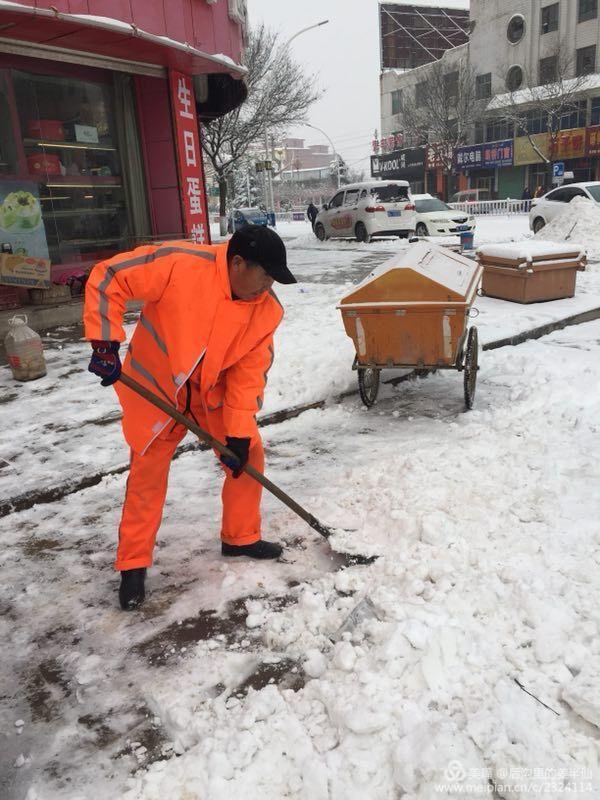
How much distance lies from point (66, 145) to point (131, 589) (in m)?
8.40

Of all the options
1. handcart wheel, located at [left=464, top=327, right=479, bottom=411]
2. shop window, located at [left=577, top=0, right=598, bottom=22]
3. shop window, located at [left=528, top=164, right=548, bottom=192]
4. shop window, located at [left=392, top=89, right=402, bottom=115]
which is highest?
shop window, located at [left=577, top=0, right=598, bottom=22]

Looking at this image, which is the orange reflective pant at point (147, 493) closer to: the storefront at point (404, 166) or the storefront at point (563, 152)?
the storefront at point (563, 152)

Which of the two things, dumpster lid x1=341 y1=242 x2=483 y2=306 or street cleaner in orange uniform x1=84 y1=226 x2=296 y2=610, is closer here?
street cleaner in orange uniform x1=84 y1=226 x2=296 y2=610

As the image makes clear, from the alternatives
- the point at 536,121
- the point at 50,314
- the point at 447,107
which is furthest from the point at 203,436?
the point at 447,107

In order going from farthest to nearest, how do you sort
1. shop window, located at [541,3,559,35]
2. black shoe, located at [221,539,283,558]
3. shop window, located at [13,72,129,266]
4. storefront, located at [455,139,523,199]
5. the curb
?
1. storefront, located at [455,139,523,199]
2. shop window, located at [541,3,559,35]
3. shop window, located at [13,72,129,266]
4. the curb
5. black shoe, located at [221,539,283,558]

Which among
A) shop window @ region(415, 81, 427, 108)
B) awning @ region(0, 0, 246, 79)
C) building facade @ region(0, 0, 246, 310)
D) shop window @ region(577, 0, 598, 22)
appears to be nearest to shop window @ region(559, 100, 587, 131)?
shop window @ region(577, 0, 598, 22)

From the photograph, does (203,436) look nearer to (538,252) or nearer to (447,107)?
(538,252)

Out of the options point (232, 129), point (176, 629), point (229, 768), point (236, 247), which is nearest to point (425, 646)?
point (229, 768)

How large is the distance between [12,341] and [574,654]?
5.56 m

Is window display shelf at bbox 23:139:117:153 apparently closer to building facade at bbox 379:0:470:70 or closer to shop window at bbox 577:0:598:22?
shop window at bbox 577:0:598:22

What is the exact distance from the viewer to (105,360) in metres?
2.59

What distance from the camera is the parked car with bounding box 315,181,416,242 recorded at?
18016mm

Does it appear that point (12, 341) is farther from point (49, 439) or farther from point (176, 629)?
point (176, 629)

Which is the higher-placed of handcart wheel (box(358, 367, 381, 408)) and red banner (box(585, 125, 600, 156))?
red banner (box(585, 125, 600, 156))
